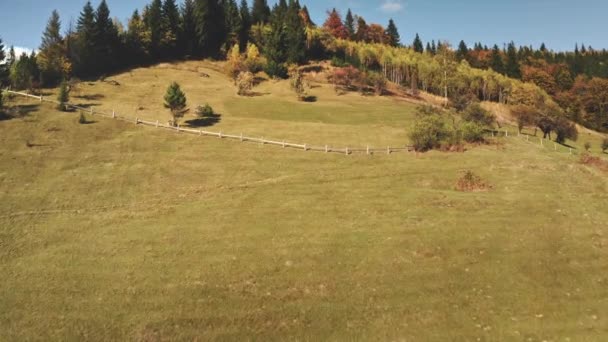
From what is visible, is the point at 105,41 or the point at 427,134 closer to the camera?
the point at 427,134

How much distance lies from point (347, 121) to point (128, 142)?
120 ft

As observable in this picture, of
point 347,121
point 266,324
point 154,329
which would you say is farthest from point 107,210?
point 347,121

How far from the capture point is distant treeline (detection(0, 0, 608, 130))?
100 m

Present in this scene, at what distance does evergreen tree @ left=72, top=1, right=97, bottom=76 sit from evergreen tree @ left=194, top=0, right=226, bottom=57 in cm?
2795

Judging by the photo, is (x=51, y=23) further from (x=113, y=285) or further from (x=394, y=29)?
(x=394, y=29)

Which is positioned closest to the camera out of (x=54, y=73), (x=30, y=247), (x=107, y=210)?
(x=30, y=247)

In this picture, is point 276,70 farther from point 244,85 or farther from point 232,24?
point 232,24

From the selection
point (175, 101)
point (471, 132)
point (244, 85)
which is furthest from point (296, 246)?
point (244, 85)

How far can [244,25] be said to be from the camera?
130375mm

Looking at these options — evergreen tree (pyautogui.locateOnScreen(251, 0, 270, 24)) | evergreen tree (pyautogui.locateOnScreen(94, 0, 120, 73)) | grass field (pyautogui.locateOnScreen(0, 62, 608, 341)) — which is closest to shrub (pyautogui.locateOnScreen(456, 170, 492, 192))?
grass field (pyautogui.locateOnScreen(0, 62, 608, 341))

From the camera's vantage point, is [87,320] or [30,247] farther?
[30,247]

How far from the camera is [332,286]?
23984 mm

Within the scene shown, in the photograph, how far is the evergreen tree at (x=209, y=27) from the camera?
12100 centimetres

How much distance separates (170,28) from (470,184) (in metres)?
103
